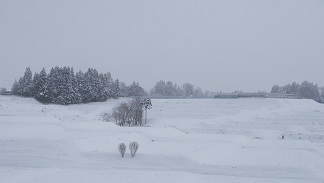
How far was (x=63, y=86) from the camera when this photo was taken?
2630 inches

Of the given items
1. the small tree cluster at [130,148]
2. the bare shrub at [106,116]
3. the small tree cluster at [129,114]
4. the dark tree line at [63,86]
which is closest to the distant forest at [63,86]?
the dark tree line at [63,86]

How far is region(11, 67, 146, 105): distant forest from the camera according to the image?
6669 centimetres

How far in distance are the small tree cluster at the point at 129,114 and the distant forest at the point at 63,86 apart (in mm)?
14476

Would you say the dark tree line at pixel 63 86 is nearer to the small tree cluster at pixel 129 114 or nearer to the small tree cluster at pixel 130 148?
the small tree cluster at pixel 129 114

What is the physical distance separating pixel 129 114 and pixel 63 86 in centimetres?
1819

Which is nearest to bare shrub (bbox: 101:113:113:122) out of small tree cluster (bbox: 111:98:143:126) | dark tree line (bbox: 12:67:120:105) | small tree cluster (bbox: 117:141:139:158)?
small tree cluster (bbox: 111:98:143:126)

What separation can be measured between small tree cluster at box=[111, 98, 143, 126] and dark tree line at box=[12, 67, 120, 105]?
47.6 feet

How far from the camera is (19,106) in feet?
189

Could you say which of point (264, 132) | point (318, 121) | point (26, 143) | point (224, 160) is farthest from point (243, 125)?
point (26, 143)

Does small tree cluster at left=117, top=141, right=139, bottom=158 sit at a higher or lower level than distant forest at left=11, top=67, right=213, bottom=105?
lower

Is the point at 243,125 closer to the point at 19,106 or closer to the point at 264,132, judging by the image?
the point at 264,132

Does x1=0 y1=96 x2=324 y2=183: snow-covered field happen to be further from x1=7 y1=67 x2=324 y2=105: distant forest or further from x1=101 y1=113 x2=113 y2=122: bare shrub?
x1=7 y1=67 x2=324 y2=105: distant forest

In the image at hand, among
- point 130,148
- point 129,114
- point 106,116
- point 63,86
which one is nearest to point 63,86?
point 63,86

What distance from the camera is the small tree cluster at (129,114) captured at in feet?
183
